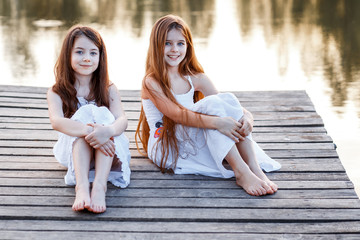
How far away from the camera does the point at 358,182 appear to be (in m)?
3.54

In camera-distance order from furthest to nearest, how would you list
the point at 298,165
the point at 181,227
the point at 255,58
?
1. the point at 255,58
2. the point at 298,165
3. the point at 181,227

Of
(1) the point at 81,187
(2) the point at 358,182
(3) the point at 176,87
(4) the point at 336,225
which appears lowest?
(2) the point at 358,182

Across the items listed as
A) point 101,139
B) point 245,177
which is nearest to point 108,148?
point 101,139

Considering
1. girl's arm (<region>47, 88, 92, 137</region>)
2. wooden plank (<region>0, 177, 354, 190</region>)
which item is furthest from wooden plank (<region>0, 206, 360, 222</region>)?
girl's arm (<region>47, 88, 92, 137</region>)

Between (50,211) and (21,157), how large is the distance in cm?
A: 71

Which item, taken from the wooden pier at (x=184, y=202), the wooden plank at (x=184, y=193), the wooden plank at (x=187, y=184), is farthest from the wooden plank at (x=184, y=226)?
the wooden plank at (x=187, y=184)

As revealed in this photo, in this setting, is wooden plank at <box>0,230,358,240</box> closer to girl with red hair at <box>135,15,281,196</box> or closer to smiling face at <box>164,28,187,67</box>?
girl with red hair at <box>135,15,281,196</box>

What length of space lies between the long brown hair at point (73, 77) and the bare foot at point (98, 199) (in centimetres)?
46

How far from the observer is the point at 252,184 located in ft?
8.37

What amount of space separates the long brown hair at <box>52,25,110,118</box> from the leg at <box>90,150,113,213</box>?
1.07ft

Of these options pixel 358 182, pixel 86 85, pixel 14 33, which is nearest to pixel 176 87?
pixel 86 85

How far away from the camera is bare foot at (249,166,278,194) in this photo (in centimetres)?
256

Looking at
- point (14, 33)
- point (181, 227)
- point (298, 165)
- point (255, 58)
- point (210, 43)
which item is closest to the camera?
point (181, 227)

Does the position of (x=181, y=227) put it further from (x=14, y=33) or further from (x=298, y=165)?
(x=14, y=33)
